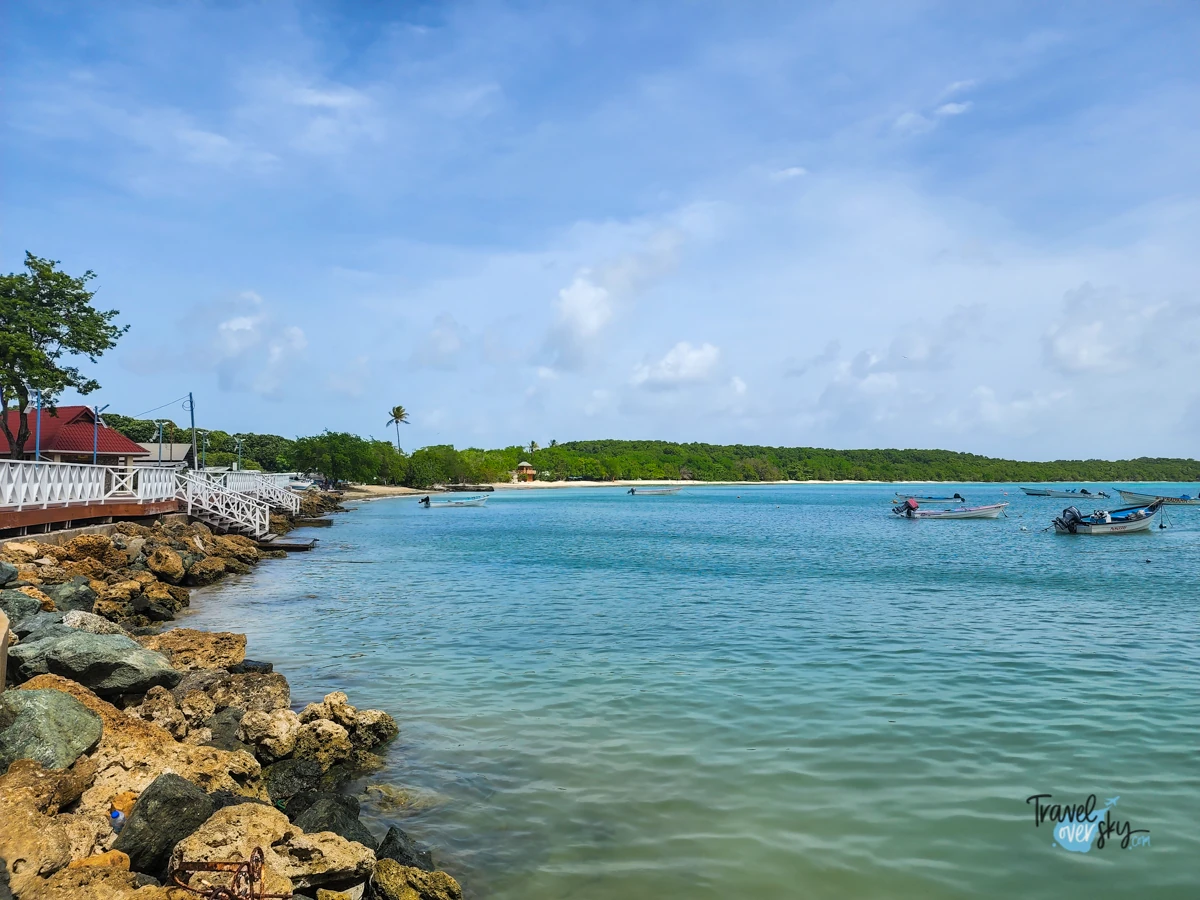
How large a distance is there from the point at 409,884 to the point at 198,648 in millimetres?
9088

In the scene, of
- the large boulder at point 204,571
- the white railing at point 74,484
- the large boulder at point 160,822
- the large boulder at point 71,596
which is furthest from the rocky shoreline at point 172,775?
the large boulder at point 204,571

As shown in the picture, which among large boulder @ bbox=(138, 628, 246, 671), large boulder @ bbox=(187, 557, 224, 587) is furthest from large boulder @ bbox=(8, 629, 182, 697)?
large boulder @ bbox=(187, 557, 224, 587)

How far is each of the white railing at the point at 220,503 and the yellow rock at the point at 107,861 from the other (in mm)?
35566

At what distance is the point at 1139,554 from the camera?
126 ft

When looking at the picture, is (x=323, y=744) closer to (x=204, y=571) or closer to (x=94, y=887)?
(x=94, y=887)

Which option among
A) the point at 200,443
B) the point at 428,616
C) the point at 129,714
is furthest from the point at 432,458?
the point at 129,714

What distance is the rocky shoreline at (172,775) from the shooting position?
5957mm

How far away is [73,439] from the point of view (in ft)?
163

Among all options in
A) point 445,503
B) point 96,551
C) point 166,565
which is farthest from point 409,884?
point 445,503

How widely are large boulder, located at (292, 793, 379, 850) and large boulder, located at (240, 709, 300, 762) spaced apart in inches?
98.3

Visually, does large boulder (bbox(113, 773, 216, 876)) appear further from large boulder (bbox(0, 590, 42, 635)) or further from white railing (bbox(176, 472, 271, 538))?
white railing (bbox(176, 472, 271, 538))

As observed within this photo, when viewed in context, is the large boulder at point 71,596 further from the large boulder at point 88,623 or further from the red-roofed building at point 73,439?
the red-roofed building at point 73,439

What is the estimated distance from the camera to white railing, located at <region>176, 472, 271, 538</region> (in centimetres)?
3862
